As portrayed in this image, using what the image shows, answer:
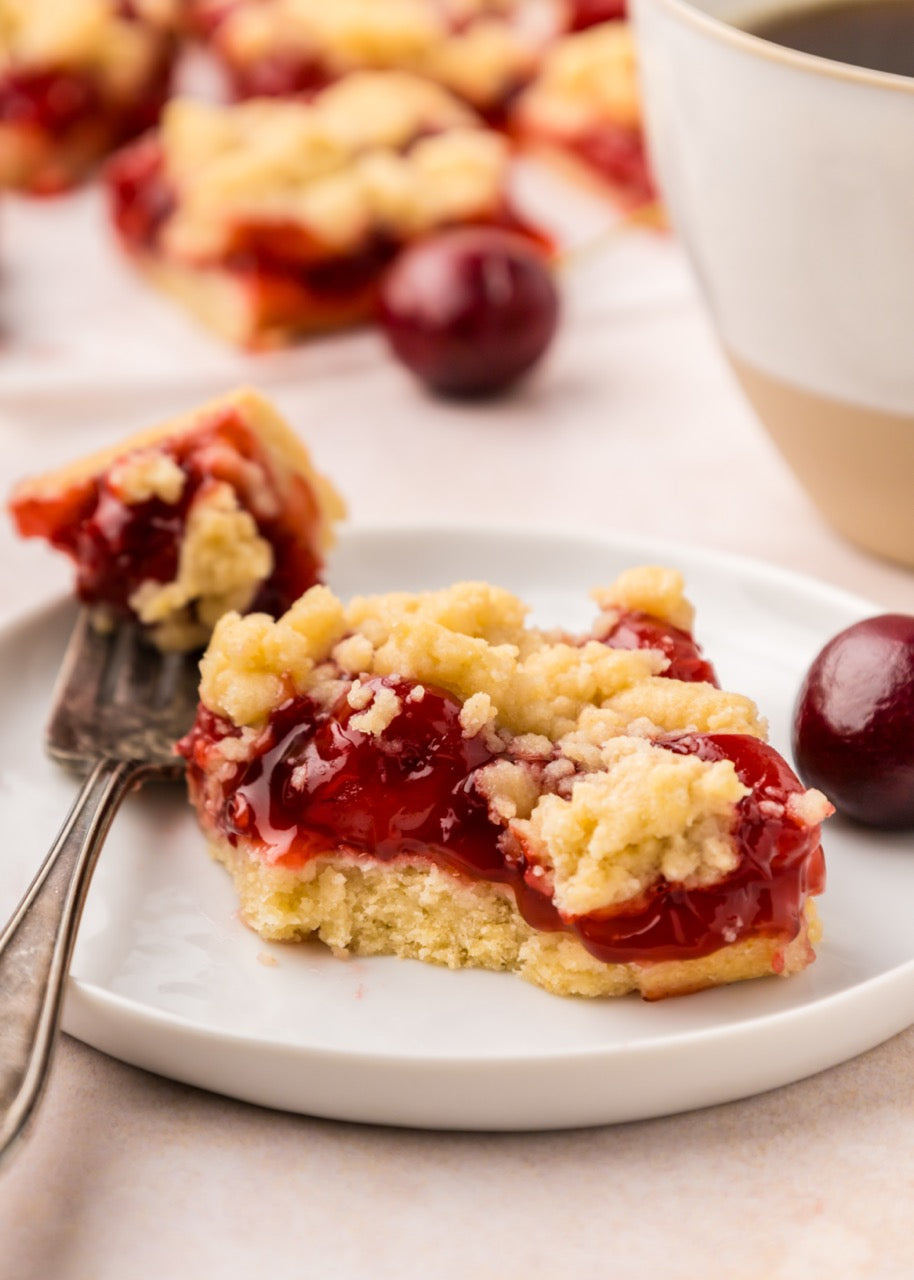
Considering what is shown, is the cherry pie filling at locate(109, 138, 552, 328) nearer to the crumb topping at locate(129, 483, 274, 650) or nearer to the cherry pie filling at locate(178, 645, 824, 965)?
the crumb topping at locate(129, 483, 274, 650)

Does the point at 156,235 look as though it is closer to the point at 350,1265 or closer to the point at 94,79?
the point at 94,79

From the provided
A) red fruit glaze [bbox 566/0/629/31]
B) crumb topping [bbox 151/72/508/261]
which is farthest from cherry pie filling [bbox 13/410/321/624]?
red fruit glaze [bbox 566/0/629/31]

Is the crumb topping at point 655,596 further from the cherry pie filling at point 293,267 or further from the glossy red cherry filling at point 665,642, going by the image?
the cherry pie filling at point 293,267

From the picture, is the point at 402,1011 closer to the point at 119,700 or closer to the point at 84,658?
the point at 119,700

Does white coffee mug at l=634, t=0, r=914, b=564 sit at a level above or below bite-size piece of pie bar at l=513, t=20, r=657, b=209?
above

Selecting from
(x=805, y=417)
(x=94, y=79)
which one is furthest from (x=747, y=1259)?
(x=94, y=79)
